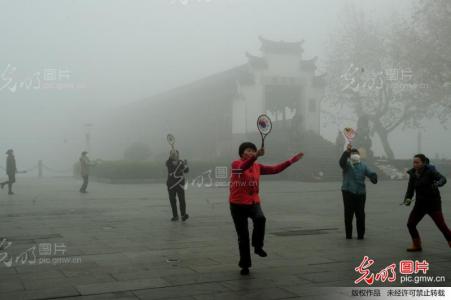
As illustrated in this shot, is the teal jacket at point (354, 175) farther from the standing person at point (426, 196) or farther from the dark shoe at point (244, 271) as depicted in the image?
the dark shoe at point (244, 271)

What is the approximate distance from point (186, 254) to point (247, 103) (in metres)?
28.4

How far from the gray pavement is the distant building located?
22.0 metres

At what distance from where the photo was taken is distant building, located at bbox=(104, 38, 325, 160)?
35219 millimetres

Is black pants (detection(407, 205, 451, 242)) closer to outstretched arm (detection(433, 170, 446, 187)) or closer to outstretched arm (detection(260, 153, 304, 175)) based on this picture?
outstretched arm (detection(433, 170, 446, 187))

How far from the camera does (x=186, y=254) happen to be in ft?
23.9

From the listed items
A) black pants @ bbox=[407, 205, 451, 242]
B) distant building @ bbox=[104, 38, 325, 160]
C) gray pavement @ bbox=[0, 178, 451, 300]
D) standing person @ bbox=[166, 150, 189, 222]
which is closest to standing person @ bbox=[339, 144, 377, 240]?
gray pavement @ bbox=[0, 178, 451, 300]

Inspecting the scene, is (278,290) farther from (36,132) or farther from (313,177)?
(36,132)

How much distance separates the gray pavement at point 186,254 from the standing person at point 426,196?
0.99 ft

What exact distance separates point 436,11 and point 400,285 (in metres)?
27.8

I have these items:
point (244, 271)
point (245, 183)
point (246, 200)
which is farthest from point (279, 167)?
point (244, 271)

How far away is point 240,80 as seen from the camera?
35125 mm

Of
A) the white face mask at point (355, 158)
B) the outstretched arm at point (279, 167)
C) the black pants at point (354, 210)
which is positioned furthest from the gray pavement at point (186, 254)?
the white face mask at point (355, 158)

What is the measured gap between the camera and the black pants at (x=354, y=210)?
8.80 metres

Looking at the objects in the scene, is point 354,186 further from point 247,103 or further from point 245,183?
point 247,103
